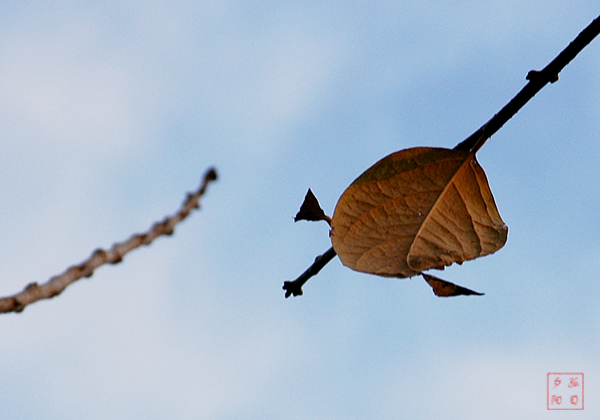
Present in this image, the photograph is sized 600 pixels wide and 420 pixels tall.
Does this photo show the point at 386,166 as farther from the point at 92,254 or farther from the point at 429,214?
the point at 92,254

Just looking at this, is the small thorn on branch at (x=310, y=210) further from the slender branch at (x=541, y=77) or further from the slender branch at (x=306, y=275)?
the slender branch at (x=541, y=77)

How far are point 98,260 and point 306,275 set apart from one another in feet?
1.35

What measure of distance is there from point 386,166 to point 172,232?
1.56ft

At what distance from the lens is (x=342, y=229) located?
2.72 ft

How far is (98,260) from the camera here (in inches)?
17.1

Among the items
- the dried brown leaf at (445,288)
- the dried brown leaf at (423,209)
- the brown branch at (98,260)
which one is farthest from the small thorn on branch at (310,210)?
the brown branch at (98,260)

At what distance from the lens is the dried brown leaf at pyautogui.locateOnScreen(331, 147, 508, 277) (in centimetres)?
83

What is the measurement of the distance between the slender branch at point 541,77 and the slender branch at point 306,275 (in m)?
0.27

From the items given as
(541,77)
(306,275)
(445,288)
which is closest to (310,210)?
(306,275)

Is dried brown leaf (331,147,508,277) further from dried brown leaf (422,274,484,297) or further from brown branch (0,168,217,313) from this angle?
brown branch (0,168,217,313)

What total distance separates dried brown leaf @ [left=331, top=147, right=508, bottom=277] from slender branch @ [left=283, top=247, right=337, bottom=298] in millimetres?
35

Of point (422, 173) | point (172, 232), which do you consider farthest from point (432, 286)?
point (172, 232)

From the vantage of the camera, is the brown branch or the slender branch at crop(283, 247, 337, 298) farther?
the slender branch at crop(283, 247, 337, 298)

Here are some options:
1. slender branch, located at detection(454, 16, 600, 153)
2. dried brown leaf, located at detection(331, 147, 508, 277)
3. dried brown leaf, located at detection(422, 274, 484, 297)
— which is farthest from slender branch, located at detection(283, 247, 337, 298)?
slender branch, located at detection(454, 16, 600, 153)
